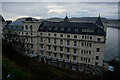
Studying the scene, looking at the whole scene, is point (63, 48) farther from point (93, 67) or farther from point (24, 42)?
point (24, 42)

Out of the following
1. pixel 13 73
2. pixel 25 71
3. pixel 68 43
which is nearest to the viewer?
pixel 13 73

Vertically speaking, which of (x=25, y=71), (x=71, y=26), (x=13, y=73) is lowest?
(x=25, y=71)

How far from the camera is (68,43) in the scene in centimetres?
3434

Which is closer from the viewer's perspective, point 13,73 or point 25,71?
point 13,73

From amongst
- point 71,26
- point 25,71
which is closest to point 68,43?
point 71,26

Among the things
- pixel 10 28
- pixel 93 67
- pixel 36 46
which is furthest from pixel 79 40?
pixel 10 28

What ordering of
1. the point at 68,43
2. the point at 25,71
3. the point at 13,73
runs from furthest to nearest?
the point at 68,43 < the point at 25,71 < the point at 13,73

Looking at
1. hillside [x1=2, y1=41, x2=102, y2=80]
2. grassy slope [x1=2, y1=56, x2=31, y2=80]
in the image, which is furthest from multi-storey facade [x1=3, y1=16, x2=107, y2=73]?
grassy slope [x1=2, y1=56, x2=31, y2=80]

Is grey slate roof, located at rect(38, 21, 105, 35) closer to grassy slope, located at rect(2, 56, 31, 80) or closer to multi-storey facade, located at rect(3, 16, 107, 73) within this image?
multi-storey facade, located at rect(3, 16, 107, 73)

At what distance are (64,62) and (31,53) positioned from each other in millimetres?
13166

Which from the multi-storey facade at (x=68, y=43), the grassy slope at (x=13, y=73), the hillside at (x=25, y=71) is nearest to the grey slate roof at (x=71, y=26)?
the multi-storey facade at (x=68, y=43)

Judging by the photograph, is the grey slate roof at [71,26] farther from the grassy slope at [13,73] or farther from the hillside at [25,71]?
the grassy slope at [13,73]

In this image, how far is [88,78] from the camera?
98.8 ft

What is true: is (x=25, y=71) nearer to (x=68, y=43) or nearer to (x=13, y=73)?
(x=13, y=73)
